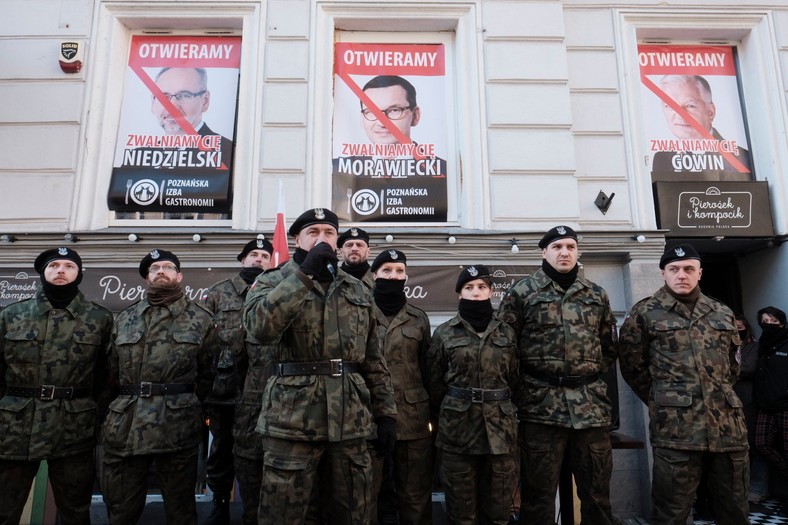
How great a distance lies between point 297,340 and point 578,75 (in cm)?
542

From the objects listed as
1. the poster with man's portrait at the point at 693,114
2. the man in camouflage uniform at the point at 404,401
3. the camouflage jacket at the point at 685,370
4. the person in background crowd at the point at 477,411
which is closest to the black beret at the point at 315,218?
the man in camouflage uniform at the point at 404,401

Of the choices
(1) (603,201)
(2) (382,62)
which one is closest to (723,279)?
(1) (603,201)

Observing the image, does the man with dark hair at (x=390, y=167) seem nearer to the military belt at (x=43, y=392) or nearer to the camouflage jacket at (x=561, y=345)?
the camouflage jacket at (x=561, y=345)

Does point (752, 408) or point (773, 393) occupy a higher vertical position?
point (773, 393)

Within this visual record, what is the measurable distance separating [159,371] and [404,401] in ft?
5.79

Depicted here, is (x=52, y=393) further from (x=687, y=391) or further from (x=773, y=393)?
(x=773, y=393)

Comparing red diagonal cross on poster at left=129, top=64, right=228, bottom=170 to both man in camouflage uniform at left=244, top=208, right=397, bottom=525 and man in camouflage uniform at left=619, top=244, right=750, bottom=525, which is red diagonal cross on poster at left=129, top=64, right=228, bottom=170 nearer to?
man in camouflage uniform at left=244, top=208, right=397, bottom=525

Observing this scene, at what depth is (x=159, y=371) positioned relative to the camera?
3.53m

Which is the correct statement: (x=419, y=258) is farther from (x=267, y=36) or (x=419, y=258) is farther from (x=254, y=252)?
(x=267, y=36)

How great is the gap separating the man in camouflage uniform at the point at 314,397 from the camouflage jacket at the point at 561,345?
1.28 metres

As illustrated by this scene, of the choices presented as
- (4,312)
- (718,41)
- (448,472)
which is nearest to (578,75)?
(718,41)

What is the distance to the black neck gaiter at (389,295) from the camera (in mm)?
4027

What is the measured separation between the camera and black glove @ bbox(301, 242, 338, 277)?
2635 mm

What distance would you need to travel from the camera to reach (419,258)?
5570 millimetres
